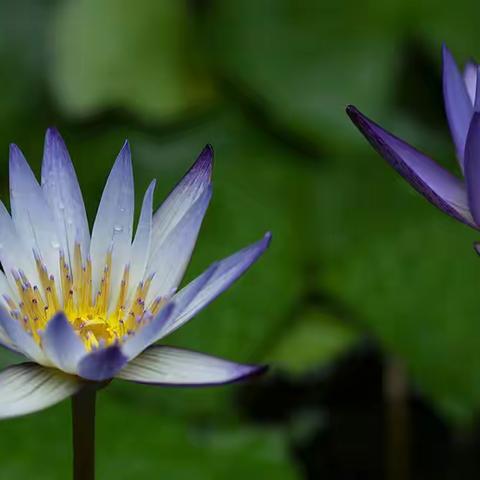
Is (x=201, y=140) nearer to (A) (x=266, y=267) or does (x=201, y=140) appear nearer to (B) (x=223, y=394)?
(A) (x=266, y=267)

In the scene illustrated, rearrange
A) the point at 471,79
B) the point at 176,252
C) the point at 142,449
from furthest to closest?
the point at 142,449 → the point at 471,79 → the point at 176,252

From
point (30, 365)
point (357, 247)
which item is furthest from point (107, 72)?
point (30, 365)

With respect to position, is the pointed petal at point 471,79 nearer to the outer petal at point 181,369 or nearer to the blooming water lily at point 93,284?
the blooming water lily at point 93,284

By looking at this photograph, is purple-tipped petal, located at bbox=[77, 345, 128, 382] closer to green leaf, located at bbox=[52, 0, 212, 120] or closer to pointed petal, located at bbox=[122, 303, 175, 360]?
pointed petal, located at bbox=[122, 303, 175, 360]

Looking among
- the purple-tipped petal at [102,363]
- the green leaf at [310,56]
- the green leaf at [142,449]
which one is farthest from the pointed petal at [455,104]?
the green leaf at [310,56]

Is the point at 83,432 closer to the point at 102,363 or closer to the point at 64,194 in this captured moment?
the point at 102,363

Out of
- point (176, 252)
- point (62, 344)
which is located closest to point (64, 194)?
point (176, 252)

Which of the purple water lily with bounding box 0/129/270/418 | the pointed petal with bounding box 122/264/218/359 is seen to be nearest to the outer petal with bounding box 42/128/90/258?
the purple water lily with bounding box 0/129/270/418

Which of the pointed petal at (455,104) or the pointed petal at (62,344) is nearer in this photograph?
the pointed petal at (62,344)
